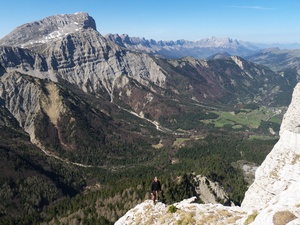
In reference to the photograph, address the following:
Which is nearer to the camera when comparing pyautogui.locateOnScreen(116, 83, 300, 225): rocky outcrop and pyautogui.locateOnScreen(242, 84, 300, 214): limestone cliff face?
pyautogui.locateOnScreen(116, 83, 300, 225): rocky outcrop

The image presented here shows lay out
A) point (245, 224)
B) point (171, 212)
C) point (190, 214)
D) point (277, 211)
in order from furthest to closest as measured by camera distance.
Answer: point (171, 212) → point (190, 214) → point (245, 224) → point (277, 211)

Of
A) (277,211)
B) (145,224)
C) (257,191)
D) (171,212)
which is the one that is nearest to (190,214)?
(171,212)

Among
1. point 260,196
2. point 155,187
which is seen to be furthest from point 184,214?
point 260,196

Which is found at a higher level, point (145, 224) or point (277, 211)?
point (277, 211)

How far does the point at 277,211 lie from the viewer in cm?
3800

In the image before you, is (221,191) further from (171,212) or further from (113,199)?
(171,212)

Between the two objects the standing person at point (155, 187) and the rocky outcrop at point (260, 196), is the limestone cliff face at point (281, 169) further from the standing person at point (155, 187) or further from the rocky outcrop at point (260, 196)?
the standing person at point (155, 187)

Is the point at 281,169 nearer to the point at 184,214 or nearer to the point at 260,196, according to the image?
the point at 260,196

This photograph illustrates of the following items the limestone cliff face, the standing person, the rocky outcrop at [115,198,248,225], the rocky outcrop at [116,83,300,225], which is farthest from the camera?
the standing person

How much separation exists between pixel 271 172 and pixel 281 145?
6426 millimetres

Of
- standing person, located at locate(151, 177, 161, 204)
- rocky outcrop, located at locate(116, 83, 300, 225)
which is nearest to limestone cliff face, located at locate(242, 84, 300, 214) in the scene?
rocky outcrop, located at locate(116, 83, 300, 225)

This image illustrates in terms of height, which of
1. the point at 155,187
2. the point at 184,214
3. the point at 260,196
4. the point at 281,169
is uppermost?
the point at 281,169

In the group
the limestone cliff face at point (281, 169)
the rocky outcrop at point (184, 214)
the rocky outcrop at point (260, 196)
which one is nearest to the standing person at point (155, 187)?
the rocky outcrop at point (184, 214)

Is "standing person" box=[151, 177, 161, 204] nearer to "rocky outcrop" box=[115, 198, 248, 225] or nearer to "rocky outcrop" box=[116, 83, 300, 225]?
"rocky outcrop" box=[115, 198, 248, 225]
